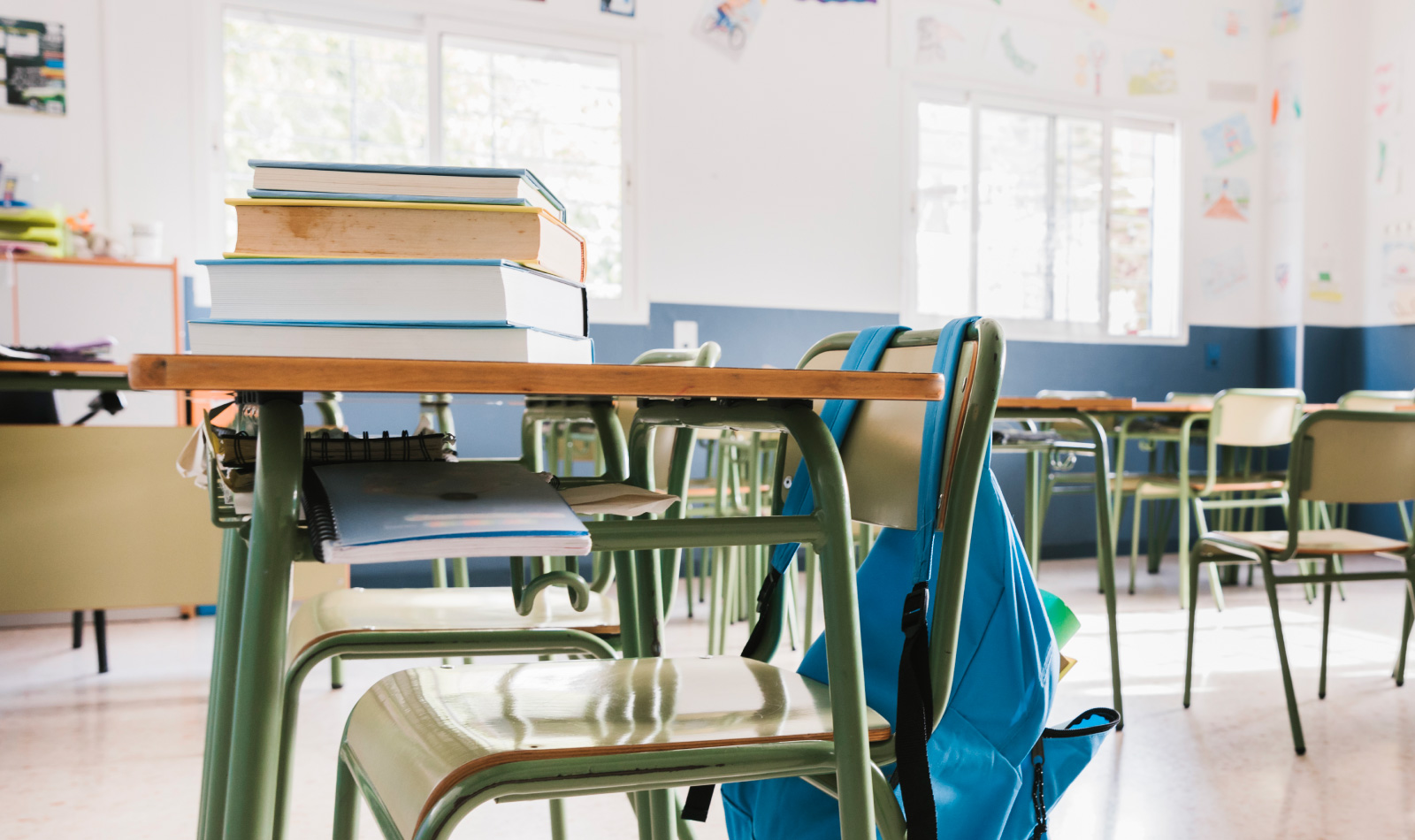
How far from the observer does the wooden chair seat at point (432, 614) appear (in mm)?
1147

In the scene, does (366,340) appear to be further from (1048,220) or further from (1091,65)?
(1091,65)

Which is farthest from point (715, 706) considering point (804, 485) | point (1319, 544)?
point (1319, 544)

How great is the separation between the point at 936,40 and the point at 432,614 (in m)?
4.17

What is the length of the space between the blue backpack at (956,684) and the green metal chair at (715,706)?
A: 2 centimetres

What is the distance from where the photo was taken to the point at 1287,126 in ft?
16.8

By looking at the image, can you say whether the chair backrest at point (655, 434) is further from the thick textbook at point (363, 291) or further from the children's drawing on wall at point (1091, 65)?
the children's drawing on wall at point (1091, 65)

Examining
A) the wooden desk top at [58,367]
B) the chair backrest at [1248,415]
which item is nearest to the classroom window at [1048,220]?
the chair backrest at [1248,415]

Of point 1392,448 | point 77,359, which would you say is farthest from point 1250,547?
point 77,359

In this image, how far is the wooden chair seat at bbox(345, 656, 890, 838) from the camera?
2.24 ft

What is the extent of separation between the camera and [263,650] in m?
0.59

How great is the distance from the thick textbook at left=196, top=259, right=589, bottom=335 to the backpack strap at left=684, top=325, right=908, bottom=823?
0.41m

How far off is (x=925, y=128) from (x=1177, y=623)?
254 cm

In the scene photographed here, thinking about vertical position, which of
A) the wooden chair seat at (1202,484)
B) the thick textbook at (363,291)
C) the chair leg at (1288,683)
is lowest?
the chair leg at (1288,683)

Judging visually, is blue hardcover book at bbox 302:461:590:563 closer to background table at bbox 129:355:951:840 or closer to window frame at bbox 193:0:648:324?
background table at bbox 129:355:951:840
